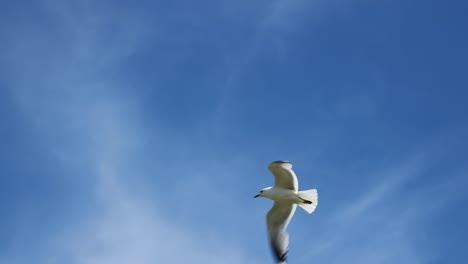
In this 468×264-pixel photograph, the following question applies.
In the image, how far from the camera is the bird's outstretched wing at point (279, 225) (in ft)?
59.1

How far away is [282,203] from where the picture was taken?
18.1 meters

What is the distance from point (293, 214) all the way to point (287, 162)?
237 centimetres

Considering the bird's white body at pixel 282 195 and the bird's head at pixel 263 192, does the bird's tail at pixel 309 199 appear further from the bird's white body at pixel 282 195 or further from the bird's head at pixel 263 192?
the bird's head at pixel 263 192

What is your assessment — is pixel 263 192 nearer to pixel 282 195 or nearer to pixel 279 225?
pixel 282 195

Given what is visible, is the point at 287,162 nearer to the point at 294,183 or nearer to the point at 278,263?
the point at 294,183

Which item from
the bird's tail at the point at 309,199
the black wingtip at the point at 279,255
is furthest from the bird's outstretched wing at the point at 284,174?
the black wingtip at the point at 279,255

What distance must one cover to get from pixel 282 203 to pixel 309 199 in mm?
793

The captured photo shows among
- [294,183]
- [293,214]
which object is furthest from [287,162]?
[293,214]

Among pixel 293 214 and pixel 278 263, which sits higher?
pixel 293 214

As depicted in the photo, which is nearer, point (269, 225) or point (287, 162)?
point (287, 162)

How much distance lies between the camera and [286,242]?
59.2 ft

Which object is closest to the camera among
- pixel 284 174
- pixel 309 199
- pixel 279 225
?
pixel 284 174

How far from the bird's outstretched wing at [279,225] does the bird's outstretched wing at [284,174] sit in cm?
71

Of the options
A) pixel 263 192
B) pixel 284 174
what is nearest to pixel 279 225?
pixel 263 192
